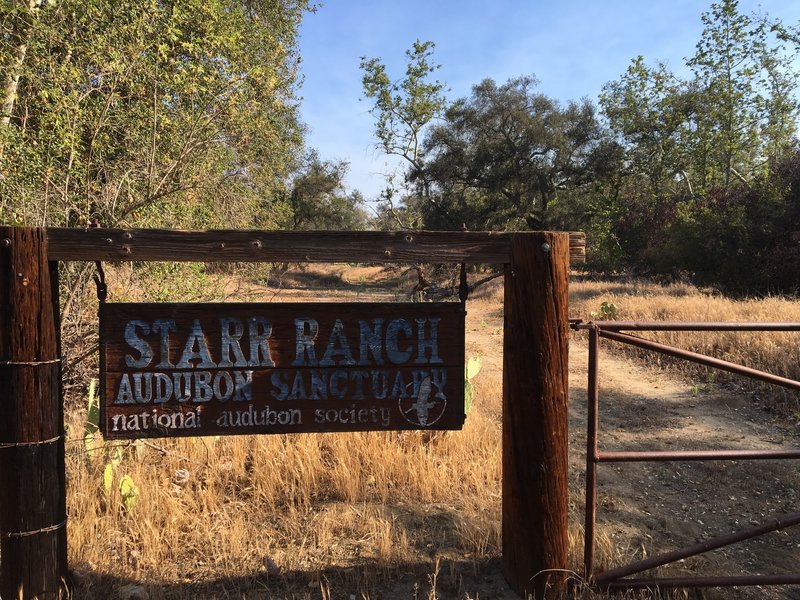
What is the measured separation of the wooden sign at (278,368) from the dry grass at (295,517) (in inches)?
36.2

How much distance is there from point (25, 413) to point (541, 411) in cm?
227

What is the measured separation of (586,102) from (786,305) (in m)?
24.5

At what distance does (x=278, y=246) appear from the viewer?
2.40m

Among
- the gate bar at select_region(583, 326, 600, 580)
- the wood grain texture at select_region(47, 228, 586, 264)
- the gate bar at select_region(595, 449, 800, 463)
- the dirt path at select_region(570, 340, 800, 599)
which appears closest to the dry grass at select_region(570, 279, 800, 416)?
the dirt path at select_region(570, 340, 800, 599)

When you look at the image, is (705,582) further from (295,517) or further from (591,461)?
(295,517)

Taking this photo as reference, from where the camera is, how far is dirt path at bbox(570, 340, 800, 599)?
11.0ft

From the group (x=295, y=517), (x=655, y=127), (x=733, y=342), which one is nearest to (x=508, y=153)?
(x=655, y=127)

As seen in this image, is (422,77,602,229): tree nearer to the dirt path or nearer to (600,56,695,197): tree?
(600,56,695,197): tree

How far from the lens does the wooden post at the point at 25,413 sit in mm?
2234

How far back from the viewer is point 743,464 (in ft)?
16.7

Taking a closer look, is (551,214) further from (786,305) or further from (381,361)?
(381,361)

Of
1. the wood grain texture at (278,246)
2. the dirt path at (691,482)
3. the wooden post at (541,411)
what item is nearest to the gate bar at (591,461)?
the wooden post at (541,411)

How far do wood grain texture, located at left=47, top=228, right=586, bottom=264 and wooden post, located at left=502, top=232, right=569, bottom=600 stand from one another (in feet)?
0.51

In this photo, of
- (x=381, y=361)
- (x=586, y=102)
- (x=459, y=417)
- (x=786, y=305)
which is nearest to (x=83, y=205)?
(x=381, y=361)
